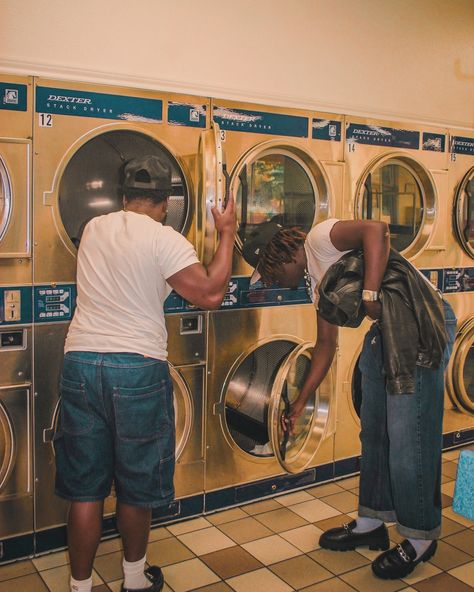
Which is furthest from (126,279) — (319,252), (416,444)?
(416,444)

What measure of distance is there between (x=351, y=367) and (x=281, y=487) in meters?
0.74

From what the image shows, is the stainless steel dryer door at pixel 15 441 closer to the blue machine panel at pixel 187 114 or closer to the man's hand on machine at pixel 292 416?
the man's hand on machine at pixel 292 416

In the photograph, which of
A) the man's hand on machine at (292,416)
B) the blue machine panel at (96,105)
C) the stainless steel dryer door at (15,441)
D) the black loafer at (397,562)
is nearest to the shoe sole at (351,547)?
the black loafer at (397,562)

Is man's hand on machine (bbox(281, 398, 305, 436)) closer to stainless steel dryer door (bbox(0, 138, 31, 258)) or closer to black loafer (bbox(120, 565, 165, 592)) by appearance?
black loafer (bbox(120, 565, 165, 592))

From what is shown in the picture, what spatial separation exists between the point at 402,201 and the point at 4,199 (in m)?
2.22

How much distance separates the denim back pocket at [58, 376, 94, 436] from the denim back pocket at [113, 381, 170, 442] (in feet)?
0.35

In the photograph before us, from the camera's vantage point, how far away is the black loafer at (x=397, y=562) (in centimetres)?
266

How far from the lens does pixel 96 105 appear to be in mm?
2727

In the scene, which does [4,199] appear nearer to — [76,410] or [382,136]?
[76,410]

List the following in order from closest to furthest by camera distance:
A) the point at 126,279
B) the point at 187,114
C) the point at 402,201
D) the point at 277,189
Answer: the point at 126,279
the point at 187,114
the point at 277,189
the point at 402,201

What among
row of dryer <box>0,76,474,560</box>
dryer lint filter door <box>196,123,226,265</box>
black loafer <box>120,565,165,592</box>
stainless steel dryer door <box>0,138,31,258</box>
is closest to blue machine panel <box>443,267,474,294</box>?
row of dryer <box>0,76,474,560</box>

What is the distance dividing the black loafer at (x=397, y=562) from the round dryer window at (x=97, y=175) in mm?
1785

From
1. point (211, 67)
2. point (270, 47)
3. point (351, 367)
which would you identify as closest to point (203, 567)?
point (351, 367)

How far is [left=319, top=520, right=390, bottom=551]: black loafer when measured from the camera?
2.87 meters
